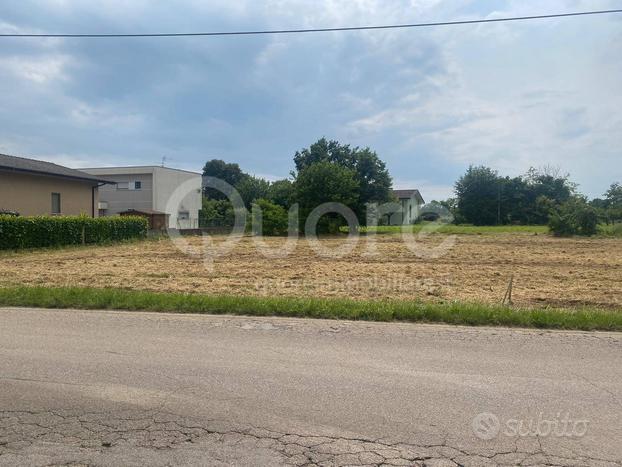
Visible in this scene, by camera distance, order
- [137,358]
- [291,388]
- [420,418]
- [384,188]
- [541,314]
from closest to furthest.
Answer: [420,418] → [291,388] → [137,358] → [541,314] → [384,188]

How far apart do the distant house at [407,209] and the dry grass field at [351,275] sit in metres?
40.2

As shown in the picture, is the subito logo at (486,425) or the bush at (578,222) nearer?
the subito logo at (486,425)

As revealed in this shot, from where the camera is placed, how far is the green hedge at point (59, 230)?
23.0 metres

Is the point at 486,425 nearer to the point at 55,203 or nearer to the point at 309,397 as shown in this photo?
the point at 309,397

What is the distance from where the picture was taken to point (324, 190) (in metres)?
42.8

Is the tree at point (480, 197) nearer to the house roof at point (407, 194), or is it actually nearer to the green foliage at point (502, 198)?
the green foliage at point (502, 198)

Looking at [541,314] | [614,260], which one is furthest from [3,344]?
[614,260]

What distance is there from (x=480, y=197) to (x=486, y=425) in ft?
224

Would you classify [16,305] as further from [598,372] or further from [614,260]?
[614,260]

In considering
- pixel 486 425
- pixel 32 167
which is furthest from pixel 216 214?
pixel 486 425

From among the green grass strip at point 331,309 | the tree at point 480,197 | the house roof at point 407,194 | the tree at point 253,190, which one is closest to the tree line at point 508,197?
the tree at point 480,197

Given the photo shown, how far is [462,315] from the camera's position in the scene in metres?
7.56

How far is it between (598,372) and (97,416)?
4945mm

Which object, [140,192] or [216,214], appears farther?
[216,214]
